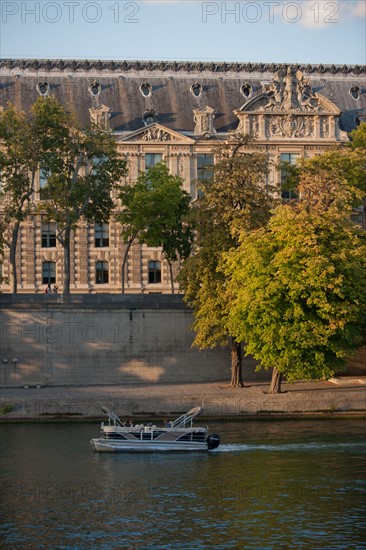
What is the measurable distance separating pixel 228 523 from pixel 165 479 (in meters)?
8.26

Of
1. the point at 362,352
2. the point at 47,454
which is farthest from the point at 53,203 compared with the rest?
the point at 47,454

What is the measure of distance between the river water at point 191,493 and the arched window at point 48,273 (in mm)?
35721

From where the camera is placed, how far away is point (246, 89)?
108500 millimetres

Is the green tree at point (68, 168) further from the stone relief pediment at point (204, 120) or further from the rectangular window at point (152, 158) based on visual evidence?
the stone relief pediment at point (204, 120)

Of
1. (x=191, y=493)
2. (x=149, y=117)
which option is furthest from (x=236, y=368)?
(x=149, y=117)

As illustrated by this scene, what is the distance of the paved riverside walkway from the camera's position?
7238cm

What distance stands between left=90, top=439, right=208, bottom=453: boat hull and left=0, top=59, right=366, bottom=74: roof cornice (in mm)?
48978

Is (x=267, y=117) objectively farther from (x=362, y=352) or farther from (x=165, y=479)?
(x=165, y=479)

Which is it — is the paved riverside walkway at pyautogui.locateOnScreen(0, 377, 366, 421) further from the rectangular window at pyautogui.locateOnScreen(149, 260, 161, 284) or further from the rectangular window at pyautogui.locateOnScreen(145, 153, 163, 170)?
the rectangular window at pyautogui.locateOnScreen(145, 153, 163, 170)

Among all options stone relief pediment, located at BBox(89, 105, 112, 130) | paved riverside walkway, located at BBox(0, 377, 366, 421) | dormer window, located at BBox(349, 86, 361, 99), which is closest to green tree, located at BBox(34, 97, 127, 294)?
paved riverside walkway, located at BBox(0, 377, 366, 421)

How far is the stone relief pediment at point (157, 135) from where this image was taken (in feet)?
340

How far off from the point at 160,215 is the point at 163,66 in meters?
21.2

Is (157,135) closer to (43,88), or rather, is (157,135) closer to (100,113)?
(100,113)

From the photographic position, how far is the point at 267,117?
343 ft
